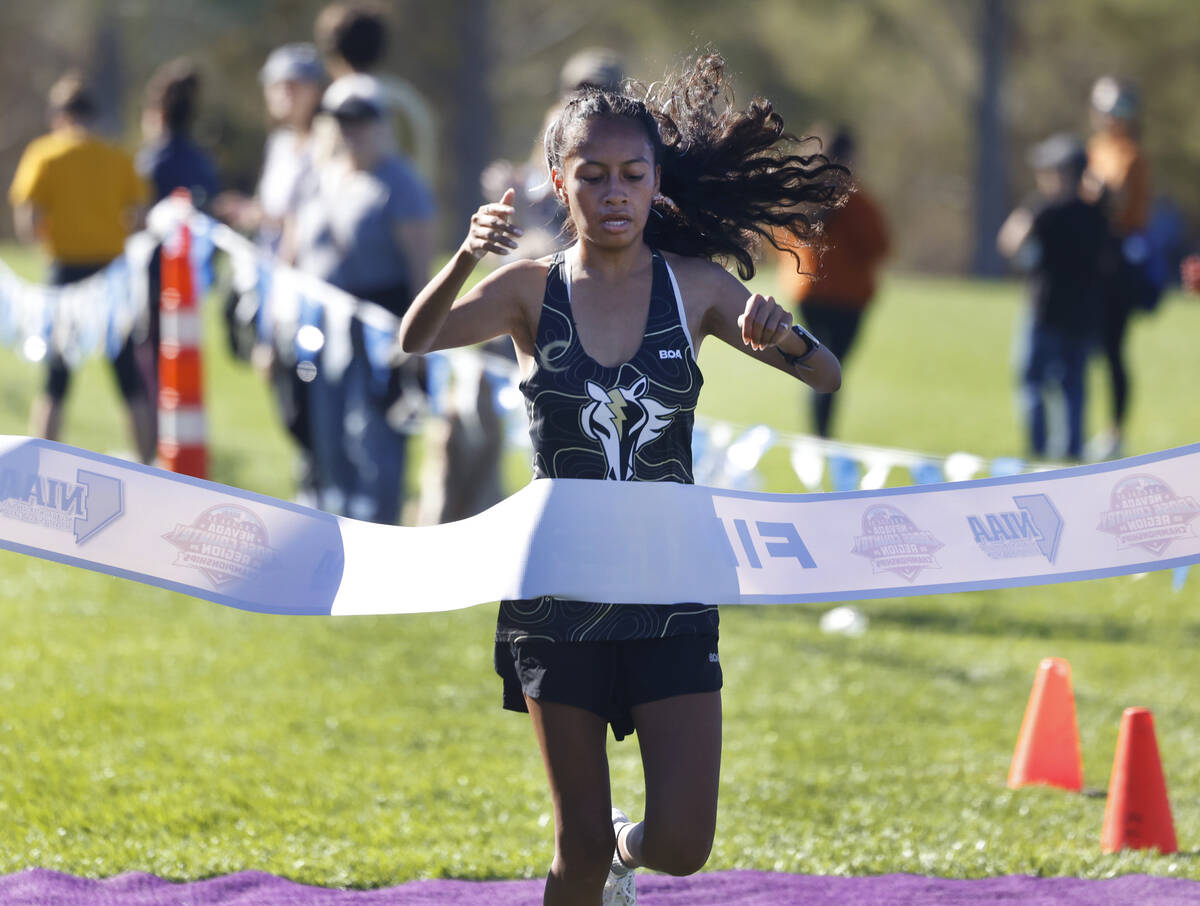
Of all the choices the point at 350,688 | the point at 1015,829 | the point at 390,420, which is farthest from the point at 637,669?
the point at 390,420

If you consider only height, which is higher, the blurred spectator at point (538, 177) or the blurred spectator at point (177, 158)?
the blurred spectator at point (177, 158)

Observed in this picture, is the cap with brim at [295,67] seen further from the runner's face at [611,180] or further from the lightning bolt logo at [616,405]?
the lightning bolt logo at [616,405]

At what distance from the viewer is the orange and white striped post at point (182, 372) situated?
29.4 ft

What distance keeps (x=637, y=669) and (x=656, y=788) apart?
26 centimetres

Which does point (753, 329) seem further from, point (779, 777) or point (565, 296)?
point (779, 777)

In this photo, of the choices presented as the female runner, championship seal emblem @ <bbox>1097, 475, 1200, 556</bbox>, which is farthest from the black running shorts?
championship seal emblem @ <bbox>1097, 475, 1200, 556</bbox>

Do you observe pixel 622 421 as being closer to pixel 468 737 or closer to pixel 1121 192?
pixel 468 737

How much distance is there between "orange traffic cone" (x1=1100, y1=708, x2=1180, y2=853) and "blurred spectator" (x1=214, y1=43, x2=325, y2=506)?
5.49 m

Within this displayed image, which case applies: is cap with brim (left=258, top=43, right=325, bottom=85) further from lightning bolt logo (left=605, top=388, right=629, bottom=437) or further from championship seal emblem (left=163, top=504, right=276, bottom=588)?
lightning bolt logo (left=605, top=388, right=629, bottom=437)

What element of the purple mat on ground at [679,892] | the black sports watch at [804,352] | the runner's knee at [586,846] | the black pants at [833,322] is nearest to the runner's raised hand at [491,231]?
the black sports watch at [804,352]

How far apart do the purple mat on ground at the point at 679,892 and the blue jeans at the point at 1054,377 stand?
8377mm

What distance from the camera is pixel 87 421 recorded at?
1515 cm

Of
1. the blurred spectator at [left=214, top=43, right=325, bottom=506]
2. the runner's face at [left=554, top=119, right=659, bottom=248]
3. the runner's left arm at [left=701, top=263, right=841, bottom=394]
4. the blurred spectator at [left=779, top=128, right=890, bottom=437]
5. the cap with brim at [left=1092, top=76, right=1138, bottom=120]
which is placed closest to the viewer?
the runner's left arm at [left=701, top=263, right=841, bottom=394]

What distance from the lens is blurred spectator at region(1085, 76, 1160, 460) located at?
1221cm
